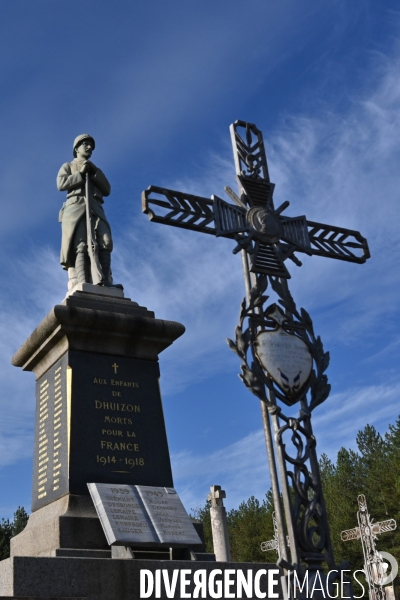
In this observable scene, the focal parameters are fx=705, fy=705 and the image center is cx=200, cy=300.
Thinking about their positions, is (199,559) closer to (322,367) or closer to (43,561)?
(43,561)

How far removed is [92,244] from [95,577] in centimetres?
547

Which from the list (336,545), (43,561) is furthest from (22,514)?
(43,561)

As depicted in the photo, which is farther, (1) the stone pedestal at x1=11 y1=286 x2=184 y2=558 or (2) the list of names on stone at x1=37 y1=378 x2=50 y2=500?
(2) the list of names on stone at x1=37 y1=378 x2=50 y2=500

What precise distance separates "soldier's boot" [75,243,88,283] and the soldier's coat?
0.22m

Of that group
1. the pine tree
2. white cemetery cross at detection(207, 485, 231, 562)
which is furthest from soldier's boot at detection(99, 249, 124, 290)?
the pine tree

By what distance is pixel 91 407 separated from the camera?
9.27 m

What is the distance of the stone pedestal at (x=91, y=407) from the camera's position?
28.9 ft

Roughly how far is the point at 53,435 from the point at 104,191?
4443mm

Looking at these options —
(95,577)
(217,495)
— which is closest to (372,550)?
(217,495)

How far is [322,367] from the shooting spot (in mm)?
7012

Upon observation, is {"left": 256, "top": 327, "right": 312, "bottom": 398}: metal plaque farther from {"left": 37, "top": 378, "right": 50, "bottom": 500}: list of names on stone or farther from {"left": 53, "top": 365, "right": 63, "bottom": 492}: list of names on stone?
{"left": 37, "top": 378, "right": 50, "bottom": 500}: list of names on stone

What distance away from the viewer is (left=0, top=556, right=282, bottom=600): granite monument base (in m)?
6.71

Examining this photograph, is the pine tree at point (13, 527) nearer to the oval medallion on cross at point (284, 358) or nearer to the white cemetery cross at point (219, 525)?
the white cemetery cross at point (219, 525)

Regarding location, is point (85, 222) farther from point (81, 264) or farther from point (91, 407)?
point (91, 407)
